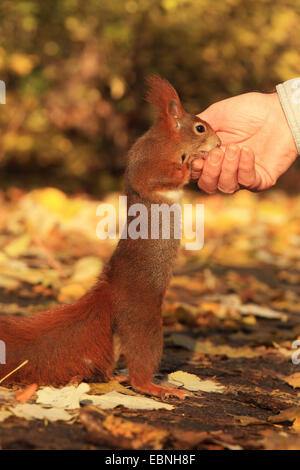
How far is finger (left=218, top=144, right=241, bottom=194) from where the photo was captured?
3.01 meters

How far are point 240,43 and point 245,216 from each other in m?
1.97

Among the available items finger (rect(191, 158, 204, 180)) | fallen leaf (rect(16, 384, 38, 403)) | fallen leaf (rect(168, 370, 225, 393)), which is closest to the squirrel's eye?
finger (rect(191, 158, 204, 180))

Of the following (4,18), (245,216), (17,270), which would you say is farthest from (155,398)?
(245,216)

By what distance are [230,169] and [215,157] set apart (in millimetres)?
156

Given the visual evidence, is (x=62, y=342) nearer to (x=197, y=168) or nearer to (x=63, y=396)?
(x=63, y=396)

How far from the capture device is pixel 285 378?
2809 millimetres

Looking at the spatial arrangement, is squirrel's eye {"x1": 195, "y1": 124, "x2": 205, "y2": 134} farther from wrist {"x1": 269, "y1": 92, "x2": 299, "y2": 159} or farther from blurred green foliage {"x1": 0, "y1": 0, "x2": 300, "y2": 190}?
blurred green foliage {"x1": 0, "y1": 0, "x2": 300, "y2": 190}

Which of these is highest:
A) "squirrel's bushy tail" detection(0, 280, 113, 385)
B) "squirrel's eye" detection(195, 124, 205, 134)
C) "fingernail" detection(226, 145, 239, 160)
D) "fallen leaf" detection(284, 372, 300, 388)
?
"squirrel's eye" detection(195, 124, 205, 134)

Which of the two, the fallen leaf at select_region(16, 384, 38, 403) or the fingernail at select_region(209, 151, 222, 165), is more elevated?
the fingernail at select_region(209, 151, 222, 165)

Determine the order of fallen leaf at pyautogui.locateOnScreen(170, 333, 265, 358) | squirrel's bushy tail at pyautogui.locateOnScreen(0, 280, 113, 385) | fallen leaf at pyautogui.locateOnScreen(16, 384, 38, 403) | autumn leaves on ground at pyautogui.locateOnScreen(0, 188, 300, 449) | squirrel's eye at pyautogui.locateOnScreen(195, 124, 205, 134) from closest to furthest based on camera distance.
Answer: autumn leaves on ground at pyautogui.locateOnScreen(0, 188, 300, 449) < fallen leaf at pyautogui.locateOnScreen(16, 384, 38, 403) < squirrel's bushy tail at pyautogui.locateOnScreen(0, 280, 113, 385) < squirrel's eye at pyautogui.locateOnScreen(195, 124, 205, 134) < fallen leaf at pyautogui.locateOnScreen(170, 333, 265, 358)

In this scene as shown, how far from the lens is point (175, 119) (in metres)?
2.56

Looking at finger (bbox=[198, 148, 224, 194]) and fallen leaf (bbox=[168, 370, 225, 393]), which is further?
finger (bbox=[198, 148, 224, 194])

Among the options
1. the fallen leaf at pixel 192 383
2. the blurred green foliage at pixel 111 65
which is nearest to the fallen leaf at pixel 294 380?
the fallen leaf at pixel 192 383
